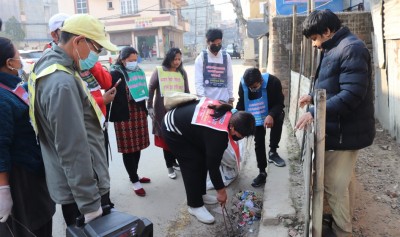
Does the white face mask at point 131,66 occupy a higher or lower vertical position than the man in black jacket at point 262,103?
higher

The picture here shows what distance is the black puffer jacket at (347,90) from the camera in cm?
213

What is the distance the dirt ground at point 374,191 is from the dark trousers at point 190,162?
2.87 feet

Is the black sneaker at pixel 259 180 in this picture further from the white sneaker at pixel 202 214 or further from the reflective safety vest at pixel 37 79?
the reflective safety vest at pixel 37 79

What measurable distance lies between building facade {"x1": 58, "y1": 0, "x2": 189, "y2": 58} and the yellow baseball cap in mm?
31200

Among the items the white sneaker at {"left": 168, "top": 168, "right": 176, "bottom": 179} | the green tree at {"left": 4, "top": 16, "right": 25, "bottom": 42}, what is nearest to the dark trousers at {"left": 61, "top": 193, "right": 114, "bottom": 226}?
the white sneaker at {"left": 168, "top": 168, "right": 176, "bottom": 179}

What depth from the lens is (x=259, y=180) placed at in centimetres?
377

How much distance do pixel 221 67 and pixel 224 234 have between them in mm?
1981

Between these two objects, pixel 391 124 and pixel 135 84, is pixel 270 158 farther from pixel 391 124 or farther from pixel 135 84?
pixel 391 124

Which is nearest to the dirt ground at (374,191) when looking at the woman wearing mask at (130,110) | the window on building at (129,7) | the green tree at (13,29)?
the woman wearing mask at (130,110)

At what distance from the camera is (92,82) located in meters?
2.99

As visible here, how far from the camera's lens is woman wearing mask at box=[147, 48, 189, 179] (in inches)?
153

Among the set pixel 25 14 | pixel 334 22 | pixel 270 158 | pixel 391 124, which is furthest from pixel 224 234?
pixel 25 14

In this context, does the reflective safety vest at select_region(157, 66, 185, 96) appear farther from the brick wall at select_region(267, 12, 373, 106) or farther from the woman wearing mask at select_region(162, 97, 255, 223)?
the brick wall at select_region(267, 12, 373, 106)

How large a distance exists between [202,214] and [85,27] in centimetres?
208
